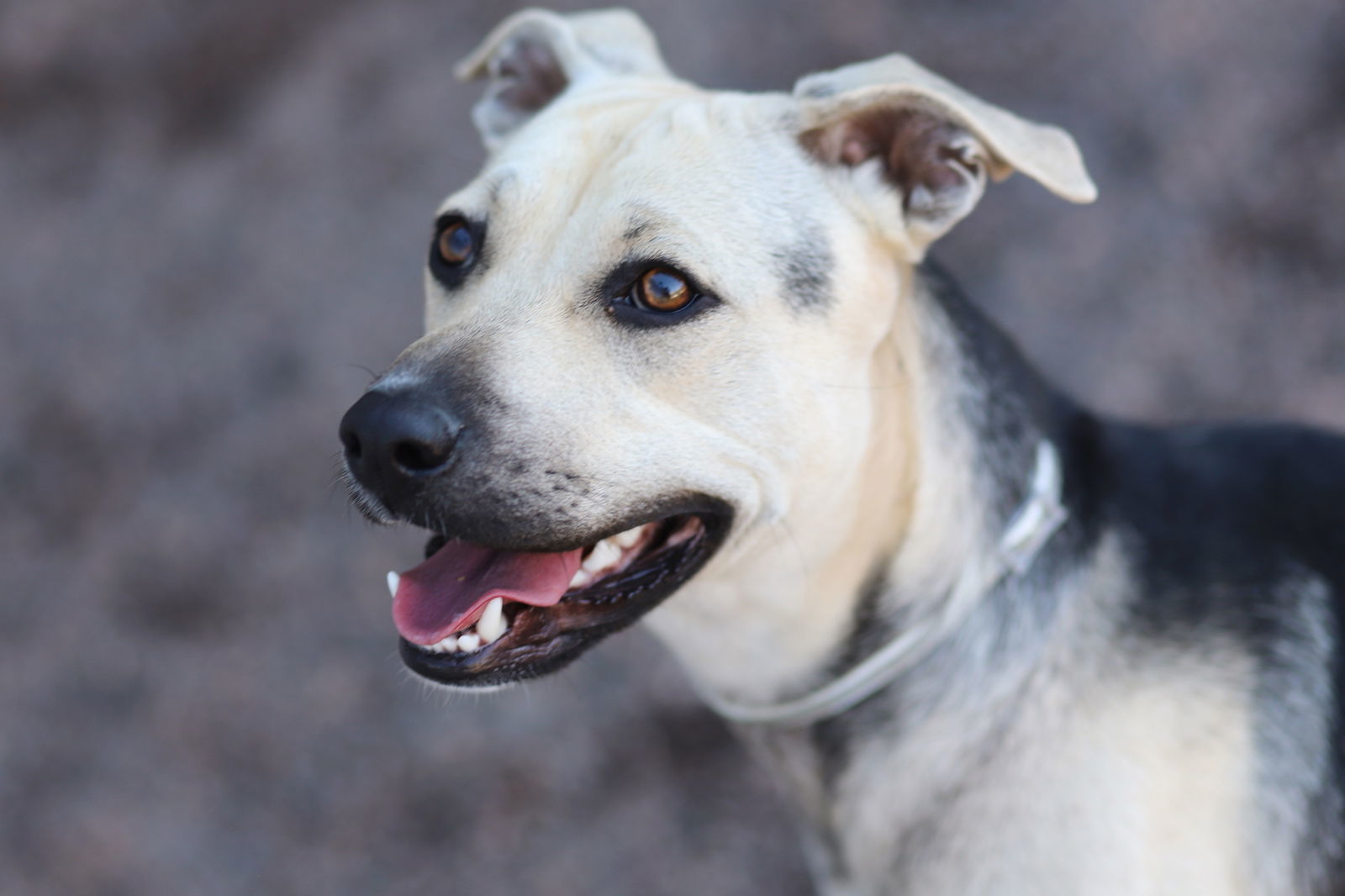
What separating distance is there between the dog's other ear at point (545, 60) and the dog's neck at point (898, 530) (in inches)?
44.7

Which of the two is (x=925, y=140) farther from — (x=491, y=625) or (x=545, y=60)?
(x=491, y=625)

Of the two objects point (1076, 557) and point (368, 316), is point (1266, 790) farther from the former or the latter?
point (368, 316)

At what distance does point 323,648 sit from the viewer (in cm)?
518

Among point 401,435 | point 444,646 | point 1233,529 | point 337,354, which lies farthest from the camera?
point 337,354

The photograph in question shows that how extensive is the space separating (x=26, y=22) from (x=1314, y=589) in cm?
786

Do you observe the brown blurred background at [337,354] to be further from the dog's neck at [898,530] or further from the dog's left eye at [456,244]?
the dog's neck at [898,530]

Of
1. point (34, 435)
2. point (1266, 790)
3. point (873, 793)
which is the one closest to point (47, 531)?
point (34, 435)

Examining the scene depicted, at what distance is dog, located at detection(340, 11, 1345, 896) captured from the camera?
2.35m

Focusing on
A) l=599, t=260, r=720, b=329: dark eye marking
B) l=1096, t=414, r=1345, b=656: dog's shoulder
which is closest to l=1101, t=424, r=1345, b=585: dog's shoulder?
l=1096, t=414, r=1345, b=656: dog's shoulder

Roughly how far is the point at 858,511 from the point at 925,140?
2.86ft

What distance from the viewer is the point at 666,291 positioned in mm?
A: 2385

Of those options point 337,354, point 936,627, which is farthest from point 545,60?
point 337,354

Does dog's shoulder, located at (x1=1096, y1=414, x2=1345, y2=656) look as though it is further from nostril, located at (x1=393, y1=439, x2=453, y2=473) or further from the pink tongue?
nostril, located at (x1=393, y1=439, x2=453, y2=473)

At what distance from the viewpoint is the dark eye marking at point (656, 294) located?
7.80 feet
